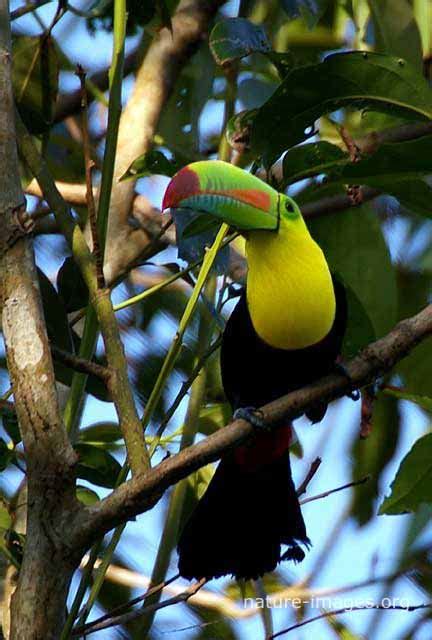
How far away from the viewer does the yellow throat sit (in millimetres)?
2199

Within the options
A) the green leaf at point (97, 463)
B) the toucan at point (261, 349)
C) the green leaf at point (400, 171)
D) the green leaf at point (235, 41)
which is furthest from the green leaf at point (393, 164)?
the green leaf at point (97, 463)


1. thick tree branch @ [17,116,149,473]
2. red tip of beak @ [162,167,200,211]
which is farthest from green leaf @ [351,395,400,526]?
thick tree branch @ [17,116,149,473]

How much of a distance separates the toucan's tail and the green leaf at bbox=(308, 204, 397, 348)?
35 cm

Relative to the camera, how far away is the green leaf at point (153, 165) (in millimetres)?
2297

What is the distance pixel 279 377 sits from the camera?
2.42 metres

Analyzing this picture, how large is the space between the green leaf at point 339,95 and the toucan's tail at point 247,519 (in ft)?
1.92

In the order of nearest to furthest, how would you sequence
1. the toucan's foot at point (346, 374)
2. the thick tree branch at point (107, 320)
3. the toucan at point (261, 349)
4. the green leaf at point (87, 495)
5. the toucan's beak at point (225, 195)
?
the thick tree branch at point (107, 320)
the toucan's foot at point (346, 374)
the toucan's beak at point (225, 195)
the toucan at point (261, 349)
the green leaf at point (87, 495)

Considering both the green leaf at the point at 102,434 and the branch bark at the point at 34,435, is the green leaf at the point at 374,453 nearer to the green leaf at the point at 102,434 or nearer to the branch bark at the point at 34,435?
the green leaf at the point at 102,434

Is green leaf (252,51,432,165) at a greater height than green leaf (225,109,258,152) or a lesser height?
lesser

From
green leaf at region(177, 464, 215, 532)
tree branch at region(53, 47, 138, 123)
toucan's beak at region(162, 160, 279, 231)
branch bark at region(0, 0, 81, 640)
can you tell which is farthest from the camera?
tree branch at region(53, 47, 138, 123)

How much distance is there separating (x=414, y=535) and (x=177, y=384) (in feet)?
3.37

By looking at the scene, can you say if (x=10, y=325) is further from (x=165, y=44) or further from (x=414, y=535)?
(x=165, y=44)

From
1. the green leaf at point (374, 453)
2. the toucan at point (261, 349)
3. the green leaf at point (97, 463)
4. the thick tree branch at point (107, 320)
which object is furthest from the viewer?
the green leaf at point (374, 453)

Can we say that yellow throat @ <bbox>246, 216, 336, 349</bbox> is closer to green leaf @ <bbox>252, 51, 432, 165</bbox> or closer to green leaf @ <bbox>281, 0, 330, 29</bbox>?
green leaf @ <bbox>252, 51, 432, 165</bbox>
